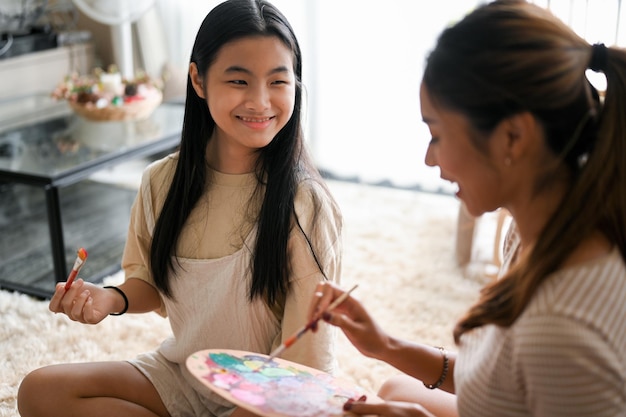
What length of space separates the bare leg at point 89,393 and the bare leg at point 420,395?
420 millimetres

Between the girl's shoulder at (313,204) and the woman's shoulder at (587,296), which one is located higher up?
the woman's shoulder at (587,296)

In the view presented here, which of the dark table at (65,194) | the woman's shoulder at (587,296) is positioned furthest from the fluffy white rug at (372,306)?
the woman's shoulder at (587,296)

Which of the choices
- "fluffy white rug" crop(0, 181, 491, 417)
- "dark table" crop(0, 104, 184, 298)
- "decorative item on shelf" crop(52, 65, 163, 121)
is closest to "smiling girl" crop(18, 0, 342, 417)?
"fluffy white rug" crop(0, 181, 491, 417)

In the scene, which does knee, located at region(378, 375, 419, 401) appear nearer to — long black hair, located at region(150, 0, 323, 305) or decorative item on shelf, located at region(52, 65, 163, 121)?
long black hair, located at region(150, 0, 323, 305)

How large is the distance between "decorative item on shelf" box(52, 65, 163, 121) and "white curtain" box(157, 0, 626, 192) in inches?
32.6

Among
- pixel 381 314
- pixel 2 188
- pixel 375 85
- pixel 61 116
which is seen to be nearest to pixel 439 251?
pixel 381 314

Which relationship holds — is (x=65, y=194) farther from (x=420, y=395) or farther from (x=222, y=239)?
(x=420, y=395)

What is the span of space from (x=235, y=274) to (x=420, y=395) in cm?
39

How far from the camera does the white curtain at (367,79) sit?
9.78ft

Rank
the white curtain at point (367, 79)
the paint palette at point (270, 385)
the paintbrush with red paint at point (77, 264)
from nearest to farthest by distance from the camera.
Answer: the paint palette at point (270, 385) → the paintbrush with red paint at point (77, 264) → the white curtain at point (367, 79)

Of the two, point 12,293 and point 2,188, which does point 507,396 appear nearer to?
point 12,293

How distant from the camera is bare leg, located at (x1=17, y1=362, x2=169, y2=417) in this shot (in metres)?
1.31

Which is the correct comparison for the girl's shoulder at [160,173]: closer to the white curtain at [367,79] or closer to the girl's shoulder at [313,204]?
the girl's shoulder at [313,204]

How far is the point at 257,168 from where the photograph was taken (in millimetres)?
1357
